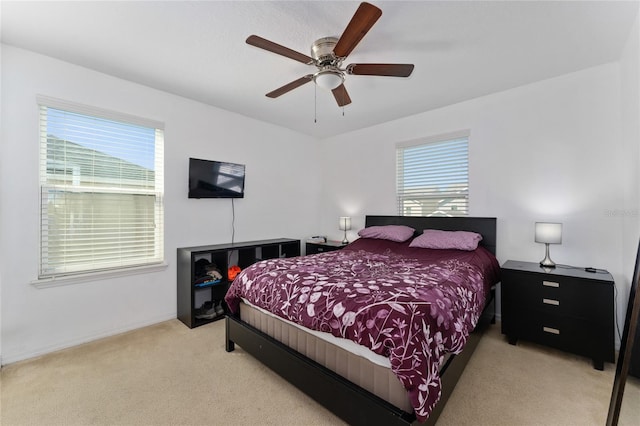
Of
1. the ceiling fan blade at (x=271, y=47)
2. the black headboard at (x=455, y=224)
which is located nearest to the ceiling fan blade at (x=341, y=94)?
the ceiling fan blade at (x=271, y=47)

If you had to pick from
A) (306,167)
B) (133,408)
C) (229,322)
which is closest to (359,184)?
(306,167)

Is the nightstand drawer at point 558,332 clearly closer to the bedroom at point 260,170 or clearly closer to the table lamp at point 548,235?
the table lamp at point 548,235

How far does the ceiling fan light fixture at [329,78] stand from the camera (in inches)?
81.8

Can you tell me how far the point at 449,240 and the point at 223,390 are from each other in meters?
2.58

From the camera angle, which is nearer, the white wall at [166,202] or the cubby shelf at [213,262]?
the white wall at [166,202]

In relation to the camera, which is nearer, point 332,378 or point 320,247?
point 332,378

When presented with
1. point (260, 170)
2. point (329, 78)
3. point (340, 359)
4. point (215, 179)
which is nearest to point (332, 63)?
point (329, 78)

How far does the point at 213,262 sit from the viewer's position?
3.52 metres

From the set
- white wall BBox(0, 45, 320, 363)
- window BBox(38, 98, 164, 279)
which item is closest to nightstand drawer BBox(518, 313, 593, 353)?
white wall BBox(0, 45, 320, 363)

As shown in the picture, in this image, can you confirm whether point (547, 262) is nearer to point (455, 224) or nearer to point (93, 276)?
point (455, 224)

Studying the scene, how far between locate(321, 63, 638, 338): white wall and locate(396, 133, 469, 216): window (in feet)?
0.40

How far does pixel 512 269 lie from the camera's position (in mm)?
2576

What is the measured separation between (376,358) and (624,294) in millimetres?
2599

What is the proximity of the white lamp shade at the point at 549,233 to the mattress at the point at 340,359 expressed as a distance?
223 cm
